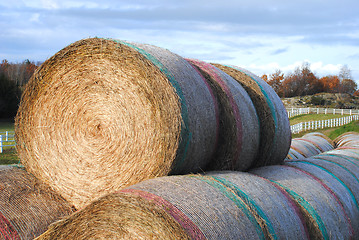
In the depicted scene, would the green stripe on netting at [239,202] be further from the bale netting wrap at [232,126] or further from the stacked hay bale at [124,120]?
the bale netting wrap at [232,126]

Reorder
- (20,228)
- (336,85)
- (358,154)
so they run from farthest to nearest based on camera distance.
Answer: (336,85) < (358,154) < (20,228)

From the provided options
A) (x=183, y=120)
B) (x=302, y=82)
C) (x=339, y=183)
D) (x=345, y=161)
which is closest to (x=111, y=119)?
(x=183, y=120)

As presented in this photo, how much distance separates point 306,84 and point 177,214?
73467mm

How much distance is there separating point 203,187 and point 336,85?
264 feet

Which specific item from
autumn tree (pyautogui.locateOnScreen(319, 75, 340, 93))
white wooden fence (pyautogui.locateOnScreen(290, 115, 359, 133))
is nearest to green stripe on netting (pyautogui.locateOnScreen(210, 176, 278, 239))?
white wooden fence (pyautogui.locateOnScreen(290, 115, 359, 133))

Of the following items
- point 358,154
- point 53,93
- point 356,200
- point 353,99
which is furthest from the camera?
point 353,99

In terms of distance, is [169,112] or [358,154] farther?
[358,154]

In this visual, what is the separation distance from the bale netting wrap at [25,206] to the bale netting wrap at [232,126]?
175 centimetres

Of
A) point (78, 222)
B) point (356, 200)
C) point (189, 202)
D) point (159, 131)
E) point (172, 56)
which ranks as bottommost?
point (356, 200)

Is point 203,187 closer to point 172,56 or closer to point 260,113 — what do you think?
point 172,56

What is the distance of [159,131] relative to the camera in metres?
3.35

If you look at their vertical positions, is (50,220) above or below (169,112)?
below

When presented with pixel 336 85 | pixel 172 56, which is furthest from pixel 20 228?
pixel 336 85

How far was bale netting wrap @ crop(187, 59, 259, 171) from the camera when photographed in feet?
13.3
